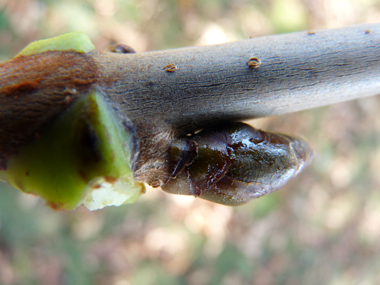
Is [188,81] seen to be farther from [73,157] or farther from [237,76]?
[73,157]

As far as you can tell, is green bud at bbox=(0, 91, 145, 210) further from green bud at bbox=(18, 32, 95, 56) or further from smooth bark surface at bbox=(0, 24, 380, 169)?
green bud at bbox=(18, 32, 95, 56)

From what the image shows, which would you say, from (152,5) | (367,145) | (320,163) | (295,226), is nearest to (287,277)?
(295,226)

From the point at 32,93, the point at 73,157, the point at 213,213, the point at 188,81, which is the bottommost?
the point at 73,157

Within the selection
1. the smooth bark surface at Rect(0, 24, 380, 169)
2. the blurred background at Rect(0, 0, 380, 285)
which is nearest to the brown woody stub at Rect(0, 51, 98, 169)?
the smooth bark surface at Rect(0, 24, 380, 169)

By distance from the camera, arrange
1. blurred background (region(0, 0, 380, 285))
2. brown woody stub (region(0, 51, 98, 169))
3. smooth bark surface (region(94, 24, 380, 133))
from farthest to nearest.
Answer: blurred background (region(0, 0, 380, 285)) < smooth bark surface (region(94, 24, 380, 133)) < brown woody stub (region(0, 51, 98, 169))

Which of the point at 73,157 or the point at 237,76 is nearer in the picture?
the point at 73,157

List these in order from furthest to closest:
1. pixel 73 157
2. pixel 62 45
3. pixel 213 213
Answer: pixel 213 213 < pixel 62 45 < pixel 73 157

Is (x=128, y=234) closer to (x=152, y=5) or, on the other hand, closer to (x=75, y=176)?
(x=152, y=5)

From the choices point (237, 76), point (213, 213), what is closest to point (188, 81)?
point (237, 76)
